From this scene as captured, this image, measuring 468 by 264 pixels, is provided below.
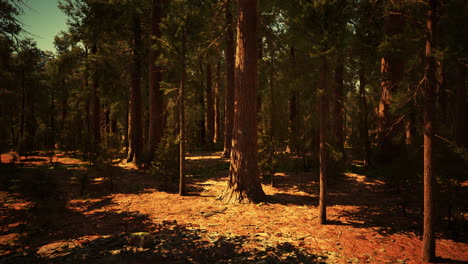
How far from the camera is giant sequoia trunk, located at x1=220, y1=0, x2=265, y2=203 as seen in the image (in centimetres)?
832

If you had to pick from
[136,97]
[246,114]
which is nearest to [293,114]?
[246,114]

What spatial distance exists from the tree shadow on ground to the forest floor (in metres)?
0.02

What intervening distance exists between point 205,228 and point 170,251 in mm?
1301

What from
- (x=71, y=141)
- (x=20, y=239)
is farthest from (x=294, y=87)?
(x=71, y=141)

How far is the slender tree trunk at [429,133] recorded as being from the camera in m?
4.89

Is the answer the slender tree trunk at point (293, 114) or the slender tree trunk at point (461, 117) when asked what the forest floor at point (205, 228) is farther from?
the slender tree trunk at point (461, 117)

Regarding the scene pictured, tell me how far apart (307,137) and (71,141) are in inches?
787

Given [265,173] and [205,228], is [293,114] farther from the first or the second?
[205,228]

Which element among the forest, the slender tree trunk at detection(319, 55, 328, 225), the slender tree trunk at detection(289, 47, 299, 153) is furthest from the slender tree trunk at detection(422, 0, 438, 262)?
the slender tree trunk at detection(289, 47, 299, 153)

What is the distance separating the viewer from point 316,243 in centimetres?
561

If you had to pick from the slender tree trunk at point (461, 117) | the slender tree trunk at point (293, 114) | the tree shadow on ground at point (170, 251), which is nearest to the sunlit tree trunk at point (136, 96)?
the slender tree trunk at point (293, 114)

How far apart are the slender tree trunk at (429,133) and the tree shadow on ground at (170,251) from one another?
7.09 ft

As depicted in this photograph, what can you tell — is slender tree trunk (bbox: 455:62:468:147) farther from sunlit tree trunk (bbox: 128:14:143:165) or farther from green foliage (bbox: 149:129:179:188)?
sunlit tree trunk (bbox: 128:14:143:165)

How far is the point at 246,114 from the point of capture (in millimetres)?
8336
